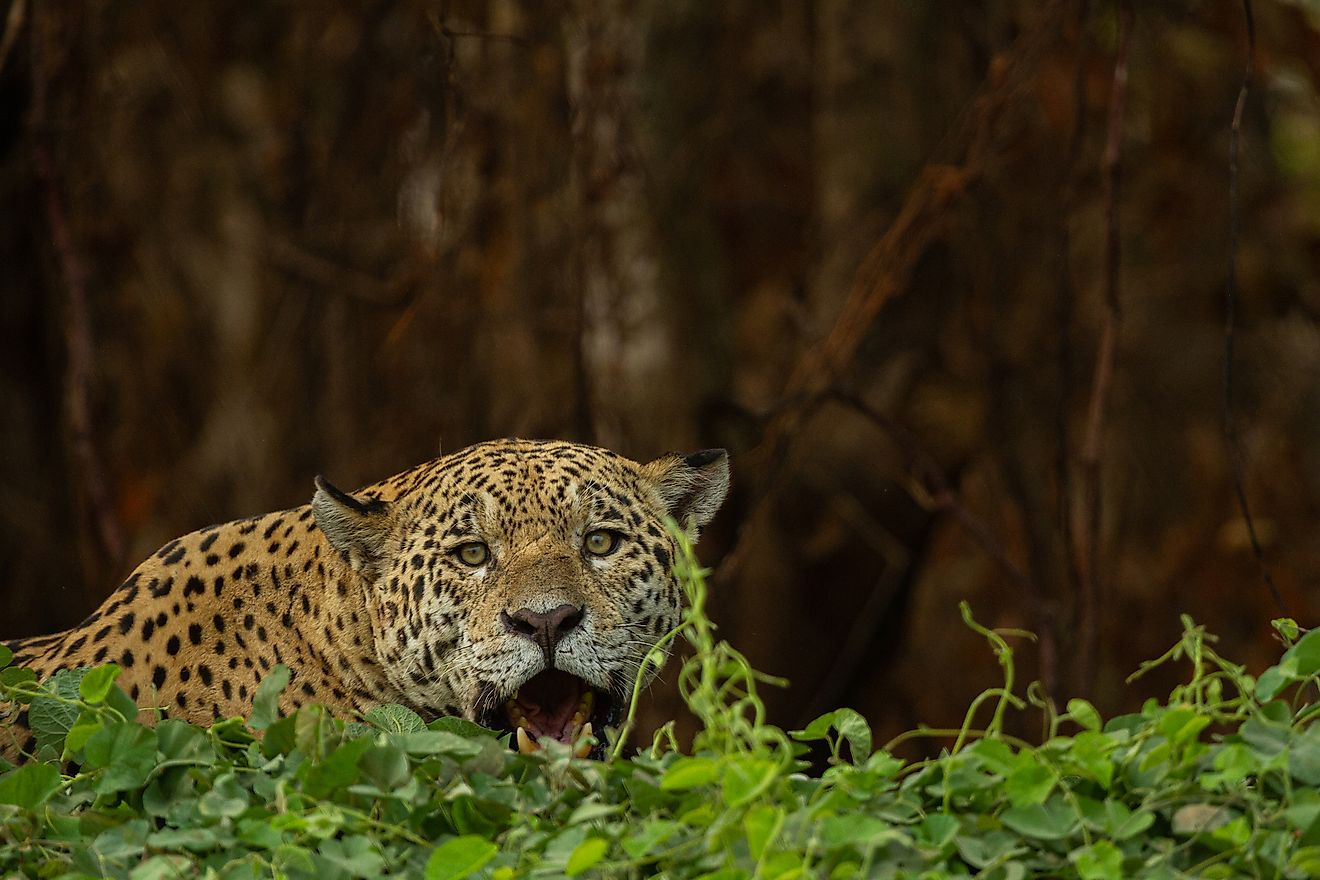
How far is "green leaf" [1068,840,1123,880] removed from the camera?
225cm

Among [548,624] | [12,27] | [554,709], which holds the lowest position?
[554,709]

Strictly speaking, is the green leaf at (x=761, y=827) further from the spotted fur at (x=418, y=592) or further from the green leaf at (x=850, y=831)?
the spotted fur at (x=418, y=592)

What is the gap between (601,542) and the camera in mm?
4398

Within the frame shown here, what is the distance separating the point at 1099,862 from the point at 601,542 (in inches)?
88.7

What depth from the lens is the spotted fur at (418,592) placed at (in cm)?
416

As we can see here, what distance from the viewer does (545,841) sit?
2.41 metres

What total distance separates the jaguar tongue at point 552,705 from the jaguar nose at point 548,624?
0.34ft

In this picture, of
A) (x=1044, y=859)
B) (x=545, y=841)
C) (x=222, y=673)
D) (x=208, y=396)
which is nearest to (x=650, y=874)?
(x=545, y=841)

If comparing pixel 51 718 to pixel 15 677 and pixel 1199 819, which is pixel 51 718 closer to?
pixel 15 677

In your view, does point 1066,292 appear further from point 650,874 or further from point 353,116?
point 650,874

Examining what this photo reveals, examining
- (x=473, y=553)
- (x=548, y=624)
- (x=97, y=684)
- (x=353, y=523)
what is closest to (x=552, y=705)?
(x=548, y=624)

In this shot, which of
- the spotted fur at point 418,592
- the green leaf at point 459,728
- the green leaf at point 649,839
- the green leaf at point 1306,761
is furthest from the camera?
the spotted fur at point 418,592

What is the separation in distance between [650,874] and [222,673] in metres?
2.36

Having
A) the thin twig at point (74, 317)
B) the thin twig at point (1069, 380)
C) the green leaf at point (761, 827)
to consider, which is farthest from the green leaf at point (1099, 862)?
the thin twig at point (74, 317)
